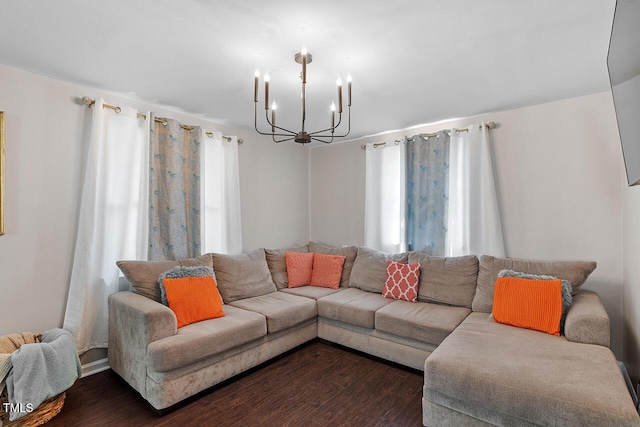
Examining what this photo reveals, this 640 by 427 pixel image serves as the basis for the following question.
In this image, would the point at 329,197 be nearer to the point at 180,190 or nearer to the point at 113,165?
the point at 180,190

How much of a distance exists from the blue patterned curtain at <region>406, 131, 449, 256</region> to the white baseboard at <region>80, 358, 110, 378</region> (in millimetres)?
3305

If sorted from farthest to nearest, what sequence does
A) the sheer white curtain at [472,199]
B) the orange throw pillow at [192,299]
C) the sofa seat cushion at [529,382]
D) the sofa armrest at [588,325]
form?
1. the sheer white curtain at [472,199]
2. the orange throw pillow at [192,299]
3. the sofa armrest at [588,325]
4. the sofa seat cushion at [529,382]

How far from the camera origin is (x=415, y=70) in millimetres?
2396

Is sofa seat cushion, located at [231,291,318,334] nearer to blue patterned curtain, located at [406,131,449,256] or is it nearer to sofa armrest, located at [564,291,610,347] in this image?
blue patterned curtain, located at [406,131,449,256]

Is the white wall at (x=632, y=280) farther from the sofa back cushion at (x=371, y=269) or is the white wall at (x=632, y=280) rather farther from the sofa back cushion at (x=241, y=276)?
the sofa back cushion at (x=241, y=276)

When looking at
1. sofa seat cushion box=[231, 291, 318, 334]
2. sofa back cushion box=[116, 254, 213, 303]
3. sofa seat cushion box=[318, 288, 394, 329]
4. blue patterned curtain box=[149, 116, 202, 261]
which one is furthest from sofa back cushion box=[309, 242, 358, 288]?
sofa back cushion box=[116, 254, 213, 303]

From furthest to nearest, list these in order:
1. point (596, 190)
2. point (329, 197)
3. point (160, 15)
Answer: point (329, 197) → point (596, 190) → point (160, 15)

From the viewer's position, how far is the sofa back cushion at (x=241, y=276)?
10.8ft

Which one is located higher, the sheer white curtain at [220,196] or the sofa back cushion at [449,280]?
the sheer white curtain at [220,196]

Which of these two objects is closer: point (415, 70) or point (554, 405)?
point (554, 405)

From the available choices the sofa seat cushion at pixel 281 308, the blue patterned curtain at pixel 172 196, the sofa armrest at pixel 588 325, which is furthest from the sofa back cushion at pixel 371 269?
the blue patterned curtain at pixel 172 196

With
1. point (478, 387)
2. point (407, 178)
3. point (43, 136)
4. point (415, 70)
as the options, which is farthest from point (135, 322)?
point (407, 178)

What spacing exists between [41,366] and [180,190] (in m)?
1.82

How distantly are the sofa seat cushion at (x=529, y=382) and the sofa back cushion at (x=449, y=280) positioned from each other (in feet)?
2.74
